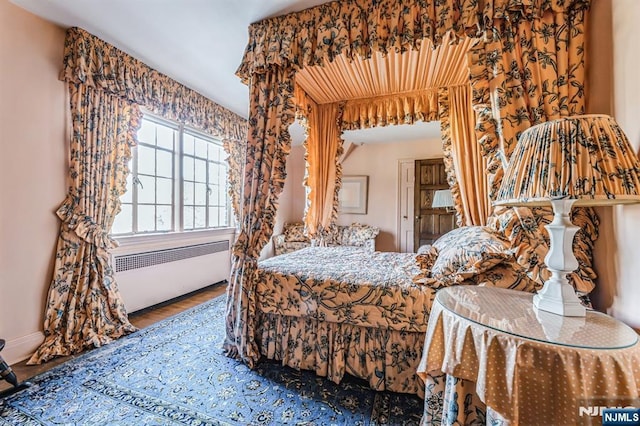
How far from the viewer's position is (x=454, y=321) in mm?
989

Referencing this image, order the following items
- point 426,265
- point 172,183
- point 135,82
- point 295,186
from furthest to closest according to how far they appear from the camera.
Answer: point 295,186 → point 172,183 → point 135,82 → point 426,265

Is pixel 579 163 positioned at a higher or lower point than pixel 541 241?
higher

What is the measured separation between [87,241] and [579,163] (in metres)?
3.26

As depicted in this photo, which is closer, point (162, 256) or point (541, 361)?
point (541, 361)

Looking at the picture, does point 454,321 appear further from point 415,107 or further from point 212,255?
point 212,255

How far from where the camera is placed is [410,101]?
9.55 ft

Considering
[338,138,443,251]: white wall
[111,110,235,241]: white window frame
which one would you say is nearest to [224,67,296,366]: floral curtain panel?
[111,110,235,241]: white window frame

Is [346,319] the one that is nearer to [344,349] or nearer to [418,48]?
[344,349]

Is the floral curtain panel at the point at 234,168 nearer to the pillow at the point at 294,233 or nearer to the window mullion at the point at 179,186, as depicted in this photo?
the window mullion at the point at 179,186

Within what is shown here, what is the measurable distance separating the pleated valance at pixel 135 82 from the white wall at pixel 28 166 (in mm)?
166

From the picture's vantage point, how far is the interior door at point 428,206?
15.3 ft

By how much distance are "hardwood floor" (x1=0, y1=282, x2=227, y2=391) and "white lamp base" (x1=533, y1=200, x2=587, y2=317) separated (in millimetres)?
3086

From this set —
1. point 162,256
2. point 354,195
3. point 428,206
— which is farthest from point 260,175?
point 428,206

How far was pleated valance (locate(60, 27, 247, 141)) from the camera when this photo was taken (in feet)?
7.31
